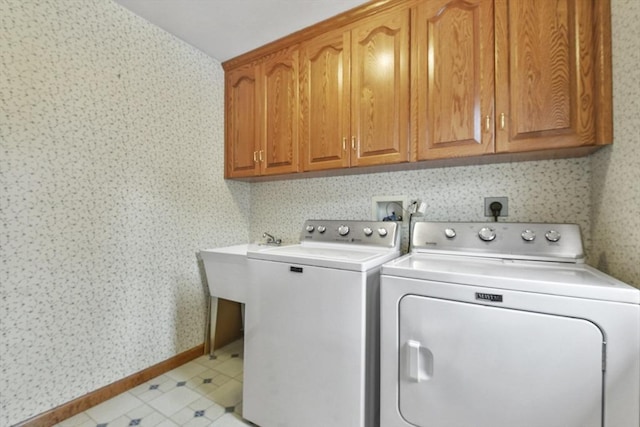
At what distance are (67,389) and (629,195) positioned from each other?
2.75m

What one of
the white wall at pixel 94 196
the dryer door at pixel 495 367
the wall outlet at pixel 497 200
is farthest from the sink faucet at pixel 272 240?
the wall outlet at pixel 497 200

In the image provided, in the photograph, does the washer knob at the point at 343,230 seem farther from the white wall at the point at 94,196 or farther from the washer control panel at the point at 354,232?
the white wall at the point at 94,196

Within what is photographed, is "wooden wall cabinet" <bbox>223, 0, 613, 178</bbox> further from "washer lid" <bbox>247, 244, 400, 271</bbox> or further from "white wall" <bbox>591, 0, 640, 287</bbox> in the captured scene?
→ "washer lid" <bbox>247, 244, 400, 271</bbox>

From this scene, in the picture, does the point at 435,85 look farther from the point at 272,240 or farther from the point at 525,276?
the point at 272,240

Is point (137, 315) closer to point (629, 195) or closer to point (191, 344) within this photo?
point (191, 344)

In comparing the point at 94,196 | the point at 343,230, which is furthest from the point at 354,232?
the point at 94,196

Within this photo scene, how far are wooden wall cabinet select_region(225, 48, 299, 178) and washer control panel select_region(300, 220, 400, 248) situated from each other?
0.45 meters

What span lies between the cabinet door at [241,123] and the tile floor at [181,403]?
4.86ft

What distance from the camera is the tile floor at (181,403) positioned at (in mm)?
1469

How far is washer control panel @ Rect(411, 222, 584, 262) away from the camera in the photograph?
1229mm

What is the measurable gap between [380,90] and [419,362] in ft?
4.58

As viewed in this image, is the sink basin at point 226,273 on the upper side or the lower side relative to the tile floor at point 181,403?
upper

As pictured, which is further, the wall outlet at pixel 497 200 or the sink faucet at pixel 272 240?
the sink faucet at pixel 272 240

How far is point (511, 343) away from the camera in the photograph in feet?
2.97
